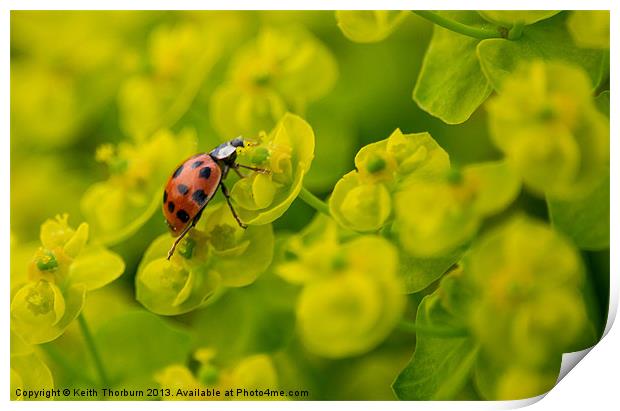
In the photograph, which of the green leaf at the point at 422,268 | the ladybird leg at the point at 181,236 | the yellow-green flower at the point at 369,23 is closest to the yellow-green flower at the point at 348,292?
the green leaf at the point at 422,268

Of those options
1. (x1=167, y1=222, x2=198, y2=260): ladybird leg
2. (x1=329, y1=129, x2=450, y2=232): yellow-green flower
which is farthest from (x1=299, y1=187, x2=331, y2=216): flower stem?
(x1=167, y1=222, x2=198, y2=260): ladybird leg

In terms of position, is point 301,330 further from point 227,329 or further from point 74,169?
point 74,169

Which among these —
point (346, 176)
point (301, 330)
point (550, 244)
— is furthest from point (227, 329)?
point (550, 244)

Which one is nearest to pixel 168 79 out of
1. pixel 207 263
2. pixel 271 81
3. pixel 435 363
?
pixel 271 81

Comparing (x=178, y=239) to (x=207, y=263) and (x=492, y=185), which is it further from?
(x=492, y=185)

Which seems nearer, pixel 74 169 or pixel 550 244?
pixel 550 244

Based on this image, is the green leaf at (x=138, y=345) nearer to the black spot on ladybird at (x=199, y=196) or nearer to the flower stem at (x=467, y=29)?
the black spot on ladybird at (x=199, y=196)
